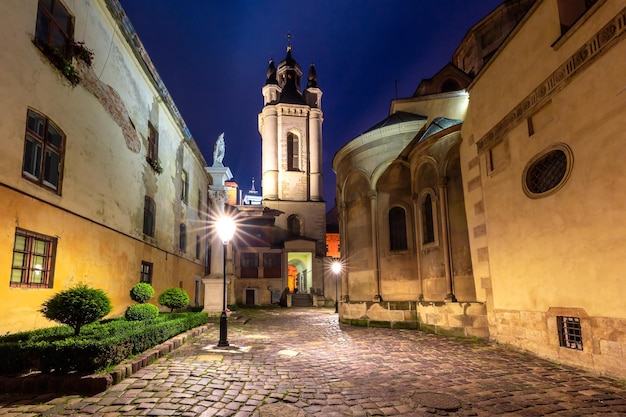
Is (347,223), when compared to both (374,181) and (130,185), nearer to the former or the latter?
(374,181)

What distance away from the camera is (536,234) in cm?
922

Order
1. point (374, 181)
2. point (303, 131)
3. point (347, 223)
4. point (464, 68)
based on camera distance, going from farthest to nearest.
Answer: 1. point (303, 131)
2. point (464, 68)
3. point (347, 223)
4. point (374, 181)

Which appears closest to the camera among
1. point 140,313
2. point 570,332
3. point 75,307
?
point 75,307

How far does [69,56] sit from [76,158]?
122 inches

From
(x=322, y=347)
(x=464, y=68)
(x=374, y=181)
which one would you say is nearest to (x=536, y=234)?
(x=322, y=347)

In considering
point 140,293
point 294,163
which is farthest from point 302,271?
point 140,293

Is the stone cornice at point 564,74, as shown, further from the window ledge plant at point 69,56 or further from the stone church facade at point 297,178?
the stone church facade at point 297,178

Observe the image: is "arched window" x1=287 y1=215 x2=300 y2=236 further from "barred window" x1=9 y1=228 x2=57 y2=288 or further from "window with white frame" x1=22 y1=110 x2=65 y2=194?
"barred window" x1=9 y1=228 x2=57 y2=288

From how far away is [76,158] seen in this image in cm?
1183

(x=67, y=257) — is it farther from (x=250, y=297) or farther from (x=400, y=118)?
(x=250, y=297)

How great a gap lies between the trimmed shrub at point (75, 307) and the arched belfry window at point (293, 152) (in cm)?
4060

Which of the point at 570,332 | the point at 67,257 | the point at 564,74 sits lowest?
the point at 570,332

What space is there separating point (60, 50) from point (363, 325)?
15.4m

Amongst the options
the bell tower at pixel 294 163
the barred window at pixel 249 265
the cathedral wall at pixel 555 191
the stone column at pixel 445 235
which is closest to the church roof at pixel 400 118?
the stone column at pixel 445 235
